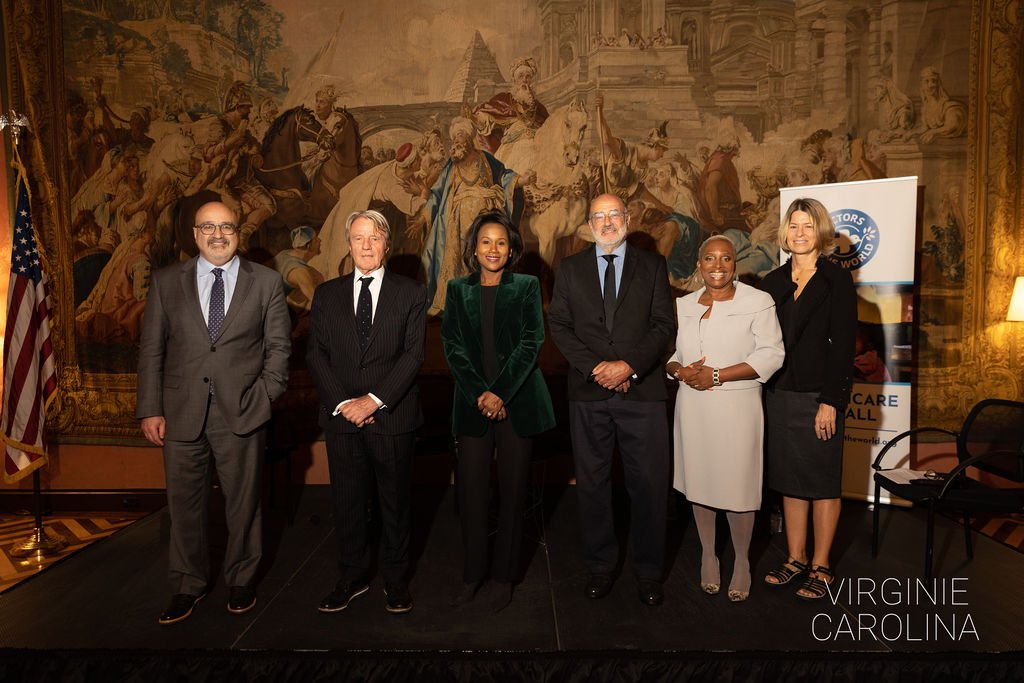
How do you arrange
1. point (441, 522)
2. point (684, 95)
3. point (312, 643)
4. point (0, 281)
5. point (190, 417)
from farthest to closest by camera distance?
1. point (684, 95)
2. point (0, 281)
3. point (441, 522)
4. point (190, 417)
5. point (312, 643)

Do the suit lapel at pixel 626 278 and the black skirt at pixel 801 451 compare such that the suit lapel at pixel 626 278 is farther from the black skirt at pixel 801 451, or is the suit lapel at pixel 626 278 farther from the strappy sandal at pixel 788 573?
the strappy sandal at pixel 788 573

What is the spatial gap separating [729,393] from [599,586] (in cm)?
123

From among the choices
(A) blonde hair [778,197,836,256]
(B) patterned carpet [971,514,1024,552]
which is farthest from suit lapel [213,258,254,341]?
(B) patterned carpet [971,514,1024,552]

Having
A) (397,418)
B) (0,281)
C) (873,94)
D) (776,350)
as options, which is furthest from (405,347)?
(873,94)

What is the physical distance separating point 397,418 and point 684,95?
417cm

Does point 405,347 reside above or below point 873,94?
below

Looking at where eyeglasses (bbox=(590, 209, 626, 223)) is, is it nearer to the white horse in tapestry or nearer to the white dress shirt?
Result: the white dress shirt

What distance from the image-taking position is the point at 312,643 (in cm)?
269

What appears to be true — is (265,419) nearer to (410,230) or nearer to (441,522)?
(441,522)

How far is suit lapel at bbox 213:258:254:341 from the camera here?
2902 millimetres

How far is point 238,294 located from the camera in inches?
116

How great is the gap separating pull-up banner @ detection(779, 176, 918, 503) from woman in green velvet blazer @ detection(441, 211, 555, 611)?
2.80 metres

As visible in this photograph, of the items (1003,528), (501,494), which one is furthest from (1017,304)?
(501,494)

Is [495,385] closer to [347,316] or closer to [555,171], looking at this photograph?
[347,316]
